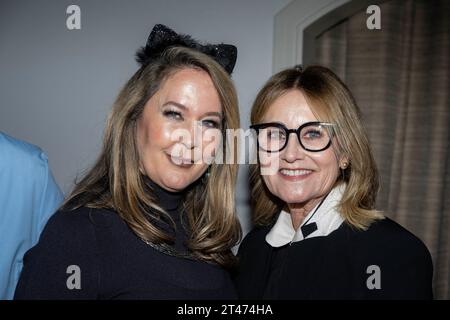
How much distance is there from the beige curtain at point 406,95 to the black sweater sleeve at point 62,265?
86.0 inches

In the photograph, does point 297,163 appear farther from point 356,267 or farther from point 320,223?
point 356,267

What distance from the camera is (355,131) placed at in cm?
157

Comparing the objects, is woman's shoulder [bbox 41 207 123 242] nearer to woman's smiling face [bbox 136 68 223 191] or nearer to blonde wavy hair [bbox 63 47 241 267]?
blonde wavy hair [bbox 63 47 241 267]

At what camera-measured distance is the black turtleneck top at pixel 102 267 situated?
1.19 meters

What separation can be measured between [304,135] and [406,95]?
1.67 m

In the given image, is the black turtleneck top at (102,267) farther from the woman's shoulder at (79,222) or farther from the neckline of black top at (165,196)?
the neckline of black top at (165,196)

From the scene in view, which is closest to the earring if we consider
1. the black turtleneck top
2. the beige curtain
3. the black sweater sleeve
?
the black turtleneck top

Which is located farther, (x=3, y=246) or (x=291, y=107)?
(x=291, y=107)

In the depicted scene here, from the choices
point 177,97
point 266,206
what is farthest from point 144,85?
point 266,206

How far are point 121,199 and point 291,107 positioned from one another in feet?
2.33

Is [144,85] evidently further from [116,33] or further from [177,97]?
[116,33]

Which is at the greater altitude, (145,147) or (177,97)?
(177,97)

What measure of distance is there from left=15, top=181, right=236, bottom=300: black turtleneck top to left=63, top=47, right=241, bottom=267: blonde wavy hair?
0.05 m

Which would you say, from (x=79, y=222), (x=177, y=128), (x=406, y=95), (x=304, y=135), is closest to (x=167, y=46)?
(x=177, y=128)
